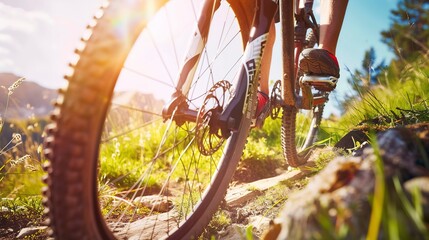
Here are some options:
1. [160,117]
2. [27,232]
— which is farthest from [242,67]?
[27,232]

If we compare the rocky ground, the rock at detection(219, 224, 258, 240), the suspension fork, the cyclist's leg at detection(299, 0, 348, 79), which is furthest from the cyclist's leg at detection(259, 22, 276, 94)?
the rocky ground

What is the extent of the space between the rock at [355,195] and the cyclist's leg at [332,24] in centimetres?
144

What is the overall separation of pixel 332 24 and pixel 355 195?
166 cm

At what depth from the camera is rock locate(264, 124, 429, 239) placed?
0.62 m

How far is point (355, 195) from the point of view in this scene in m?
0.65

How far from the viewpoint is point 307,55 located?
76.6 inches

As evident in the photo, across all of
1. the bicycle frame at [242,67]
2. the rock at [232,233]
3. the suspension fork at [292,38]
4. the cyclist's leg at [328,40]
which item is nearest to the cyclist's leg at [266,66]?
the suspension fork at [292,38]

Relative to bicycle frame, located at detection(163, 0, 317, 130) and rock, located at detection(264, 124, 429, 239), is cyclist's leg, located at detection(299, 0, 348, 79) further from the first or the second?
rock, located at detection(264, 124, 429, 239)

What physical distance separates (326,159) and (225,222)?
74cm

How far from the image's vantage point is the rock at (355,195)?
617 mm

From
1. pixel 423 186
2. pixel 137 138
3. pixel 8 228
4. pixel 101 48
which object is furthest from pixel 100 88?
pixel 137 138

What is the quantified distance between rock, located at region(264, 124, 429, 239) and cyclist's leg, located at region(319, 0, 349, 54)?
144 centimetres

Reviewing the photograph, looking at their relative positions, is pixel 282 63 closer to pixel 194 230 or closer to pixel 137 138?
pixel 194 230

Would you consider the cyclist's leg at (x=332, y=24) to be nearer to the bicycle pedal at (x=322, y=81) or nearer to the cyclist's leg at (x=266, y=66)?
the bicycle pedal at (x=322, y=81)
